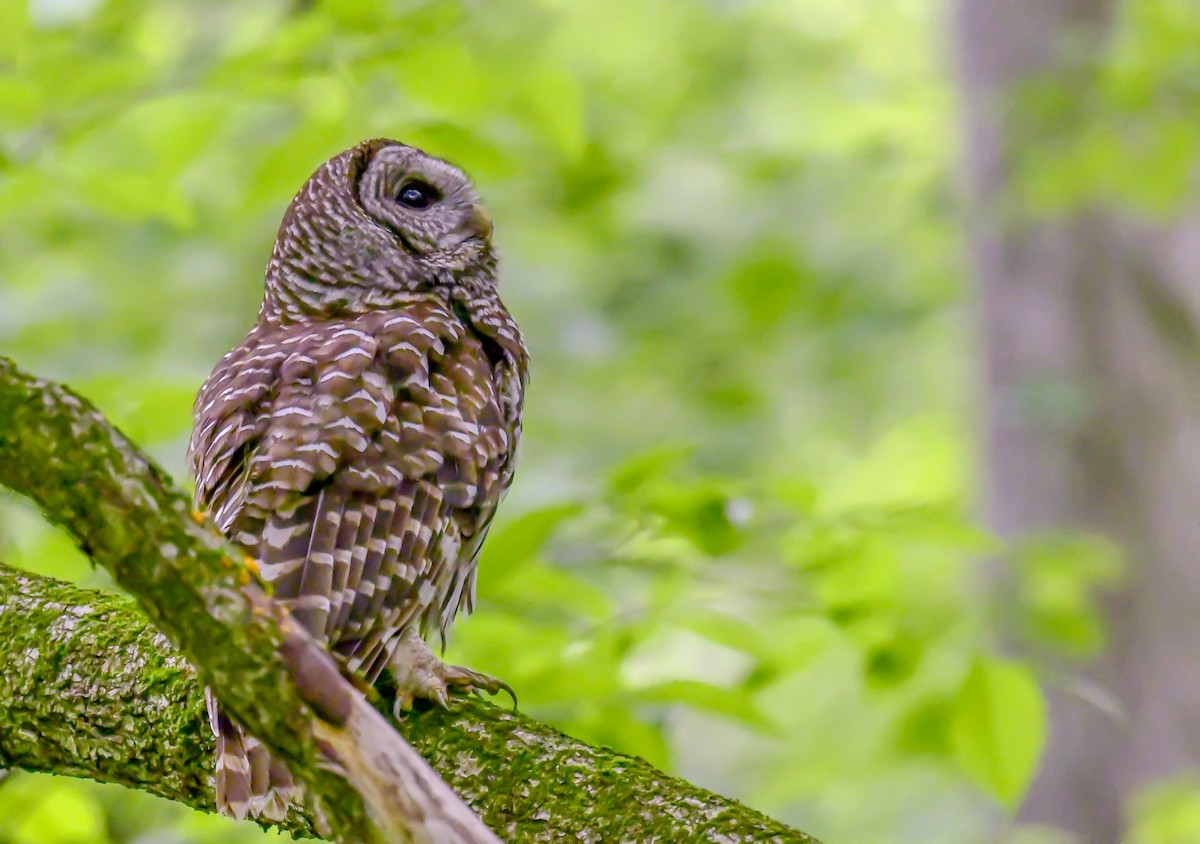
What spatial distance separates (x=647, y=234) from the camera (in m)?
6.87

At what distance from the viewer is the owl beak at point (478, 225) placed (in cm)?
341

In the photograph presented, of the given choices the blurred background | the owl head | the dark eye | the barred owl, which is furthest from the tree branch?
the dark eye

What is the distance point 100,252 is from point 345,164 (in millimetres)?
2713

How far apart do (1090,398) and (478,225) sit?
3473mm

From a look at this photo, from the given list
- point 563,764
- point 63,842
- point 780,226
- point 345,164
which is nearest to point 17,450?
point 563,764

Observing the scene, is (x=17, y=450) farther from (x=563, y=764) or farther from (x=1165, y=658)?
(x=1165, y=658)

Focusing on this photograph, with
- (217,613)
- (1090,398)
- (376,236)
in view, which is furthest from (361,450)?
(1090,398)

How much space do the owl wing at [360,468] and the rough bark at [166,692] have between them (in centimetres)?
24

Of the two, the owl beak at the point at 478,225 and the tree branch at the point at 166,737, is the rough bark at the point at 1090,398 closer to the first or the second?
the owl beak at the point at 478,225

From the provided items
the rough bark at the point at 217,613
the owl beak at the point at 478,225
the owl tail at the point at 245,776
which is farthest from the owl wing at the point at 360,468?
the rough bark at the point at 217,613

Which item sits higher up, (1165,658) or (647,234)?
(647,234)

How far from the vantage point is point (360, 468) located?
2426 millimetres

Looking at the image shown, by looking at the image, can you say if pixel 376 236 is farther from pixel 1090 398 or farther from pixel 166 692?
pixel 1090 398

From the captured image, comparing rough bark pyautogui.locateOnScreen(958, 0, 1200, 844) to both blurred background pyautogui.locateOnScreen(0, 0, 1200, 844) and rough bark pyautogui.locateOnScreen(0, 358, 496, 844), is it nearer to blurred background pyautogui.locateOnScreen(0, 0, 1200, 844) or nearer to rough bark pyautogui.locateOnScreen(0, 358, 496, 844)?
blurred background pyautogui.locateOnScreen(0, 0, 1200, 844)
